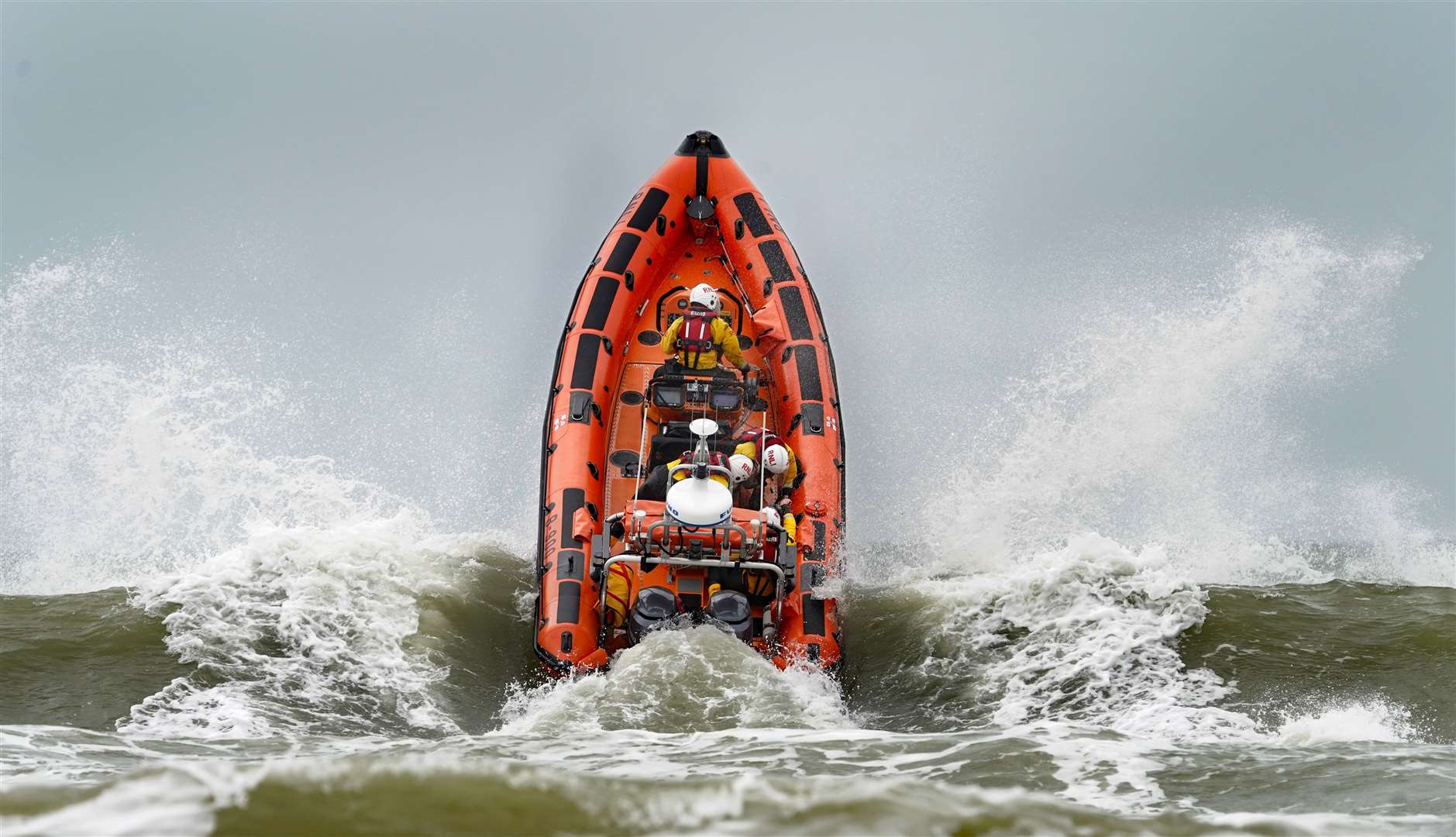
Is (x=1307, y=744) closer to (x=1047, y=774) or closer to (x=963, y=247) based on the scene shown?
(x=1047, y=774)

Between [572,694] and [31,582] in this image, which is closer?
[572,694]

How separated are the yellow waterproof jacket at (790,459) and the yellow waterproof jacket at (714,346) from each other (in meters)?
0.76

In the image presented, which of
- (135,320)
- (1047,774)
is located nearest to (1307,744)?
(1047,774)

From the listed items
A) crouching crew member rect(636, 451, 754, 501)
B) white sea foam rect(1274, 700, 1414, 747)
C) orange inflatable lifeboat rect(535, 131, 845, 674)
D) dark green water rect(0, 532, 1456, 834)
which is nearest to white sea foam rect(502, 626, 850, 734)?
dark green water rect(0, 532, 1456, 834)

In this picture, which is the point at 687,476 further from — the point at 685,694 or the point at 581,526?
the point at 685,694

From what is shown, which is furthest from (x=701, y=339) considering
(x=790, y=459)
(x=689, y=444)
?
(x=790, y=459)

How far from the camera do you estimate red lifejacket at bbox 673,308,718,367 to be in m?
7.79

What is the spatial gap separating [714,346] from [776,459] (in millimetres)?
1080

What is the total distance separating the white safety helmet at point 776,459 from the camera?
7.17 m

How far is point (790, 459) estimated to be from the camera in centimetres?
729

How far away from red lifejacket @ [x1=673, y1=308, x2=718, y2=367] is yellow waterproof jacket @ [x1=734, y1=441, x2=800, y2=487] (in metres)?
0.80

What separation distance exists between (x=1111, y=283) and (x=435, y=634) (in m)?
6.53

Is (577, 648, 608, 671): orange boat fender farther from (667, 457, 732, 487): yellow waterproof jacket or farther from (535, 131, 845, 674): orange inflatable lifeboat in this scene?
(667, 457, 732, 487): yellow waterproof jacket

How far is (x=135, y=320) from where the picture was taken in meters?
9.88
